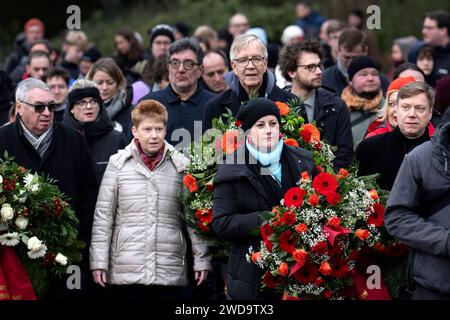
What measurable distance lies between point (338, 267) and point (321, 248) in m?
0.28

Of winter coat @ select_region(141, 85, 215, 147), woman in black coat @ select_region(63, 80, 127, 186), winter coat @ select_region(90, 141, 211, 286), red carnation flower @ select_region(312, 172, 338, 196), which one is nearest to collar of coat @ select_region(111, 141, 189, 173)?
winter coat @ select_region(90, 141, 211, 286)

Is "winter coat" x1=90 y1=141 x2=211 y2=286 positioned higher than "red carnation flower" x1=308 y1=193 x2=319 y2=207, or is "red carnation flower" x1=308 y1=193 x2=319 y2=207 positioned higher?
"red carnation flower" x1=308 y1=193 x2=319 y2=207

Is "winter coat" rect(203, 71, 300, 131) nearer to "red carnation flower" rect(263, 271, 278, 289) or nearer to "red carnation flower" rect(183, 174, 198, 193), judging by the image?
"red carnation flower" rect(183, 174, 198, 193)

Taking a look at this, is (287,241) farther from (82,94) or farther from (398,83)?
(82,94)

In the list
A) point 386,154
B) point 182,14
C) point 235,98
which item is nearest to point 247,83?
point 235,98

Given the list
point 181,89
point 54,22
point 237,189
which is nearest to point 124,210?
point 237,189

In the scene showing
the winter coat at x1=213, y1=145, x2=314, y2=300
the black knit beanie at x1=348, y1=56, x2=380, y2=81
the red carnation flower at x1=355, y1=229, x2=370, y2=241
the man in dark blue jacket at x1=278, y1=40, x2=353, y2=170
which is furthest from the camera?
the black knit beanie at x1=348, y1=56, x2=380, y2=81

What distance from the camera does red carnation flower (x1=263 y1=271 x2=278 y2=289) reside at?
7.56m

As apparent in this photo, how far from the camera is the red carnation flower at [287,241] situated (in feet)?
24.2

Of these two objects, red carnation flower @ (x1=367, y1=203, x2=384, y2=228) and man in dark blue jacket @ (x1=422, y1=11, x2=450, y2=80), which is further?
man in dark blue jacket @ (x1=422, y1=11, x2=450, y2=80)

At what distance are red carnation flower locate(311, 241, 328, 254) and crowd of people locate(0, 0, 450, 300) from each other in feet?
1.61

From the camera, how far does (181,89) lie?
10.2 m

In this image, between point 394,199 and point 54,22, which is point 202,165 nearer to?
point 394,199
